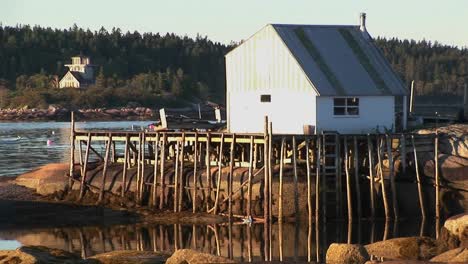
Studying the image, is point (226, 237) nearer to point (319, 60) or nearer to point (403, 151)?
point (403, 151)

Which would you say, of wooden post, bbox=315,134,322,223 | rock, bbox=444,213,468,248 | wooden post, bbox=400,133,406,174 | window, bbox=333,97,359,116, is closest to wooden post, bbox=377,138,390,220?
wooden post, bbox=400,133,406,174

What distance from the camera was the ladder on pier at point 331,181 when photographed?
39.0 metres

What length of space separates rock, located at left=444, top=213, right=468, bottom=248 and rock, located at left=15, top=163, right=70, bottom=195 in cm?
2049

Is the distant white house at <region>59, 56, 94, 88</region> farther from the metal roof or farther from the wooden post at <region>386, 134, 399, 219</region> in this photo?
the wooden post at <region>386, 134, 399, 219</region>

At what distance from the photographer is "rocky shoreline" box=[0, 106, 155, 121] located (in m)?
158

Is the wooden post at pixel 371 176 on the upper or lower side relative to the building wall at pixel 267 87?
lower

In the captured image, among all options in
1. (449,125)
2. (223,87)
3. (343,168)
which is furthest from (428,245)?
(223,87)

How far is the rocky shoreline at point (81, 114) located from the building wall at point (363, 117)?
114841 mm

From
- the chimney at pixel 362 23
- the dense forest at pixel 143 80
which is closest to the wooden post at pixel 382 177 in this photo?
the chimney at pixel 362 23

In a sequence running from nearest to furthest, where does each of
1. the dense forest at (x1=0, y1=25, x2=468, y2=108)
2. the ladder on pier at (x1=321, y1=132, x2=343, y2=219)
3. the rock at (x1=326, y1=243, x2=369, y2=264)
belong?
the rock at (x1=326, y1=243, x2=369, y2=264)
the ladder on pier at (x1=321, y1=132, x2=343, y2=219)
the dense forest at (x1=0, y1=25, x2=468, y2=108)

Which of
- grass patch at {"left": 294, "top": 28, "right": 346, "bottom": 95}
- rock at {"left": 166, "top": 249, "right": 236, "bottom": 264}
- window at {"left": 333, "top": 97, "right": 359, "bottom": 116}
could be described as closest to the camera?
rock at {"left": 166, "top": 249, "right": 236, "bottom": 264}

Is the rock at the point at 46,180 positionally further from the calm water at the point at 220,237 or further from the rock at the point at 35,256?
the rock at the point at 35,256

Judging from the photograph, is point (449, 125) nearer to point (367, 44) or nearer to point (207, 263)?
point (367, 44)

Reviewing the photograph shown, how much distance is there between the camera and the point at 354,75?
43031 millimetres
